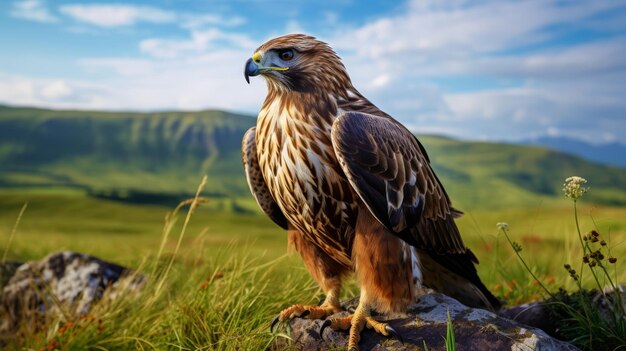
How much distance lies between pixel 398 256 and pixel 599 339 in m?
1.90

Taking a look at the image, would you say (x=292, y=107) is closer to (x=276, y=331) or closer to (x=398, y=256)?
(x=398, y=256)

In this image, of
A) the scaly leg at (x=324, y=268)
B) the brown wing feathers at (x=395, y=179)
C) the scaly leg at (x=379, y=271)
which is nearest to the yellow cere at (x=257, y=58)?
the brown wing feathers at (x=395, y=179)

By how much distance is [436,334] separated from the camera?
460 cm

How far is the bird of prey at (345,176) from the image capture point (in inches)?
176

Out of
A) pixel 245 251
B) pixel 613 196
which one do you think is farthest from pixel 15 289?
pixel 613 196

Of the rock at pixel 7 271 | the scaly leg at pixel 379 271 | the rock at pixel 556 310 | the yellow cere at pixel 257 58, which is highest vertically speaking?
the yellow cere at pixel 257 58

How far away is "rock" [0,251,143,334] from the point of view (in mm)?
7637

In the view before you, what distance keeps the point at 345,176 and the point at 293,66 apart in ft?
3.18

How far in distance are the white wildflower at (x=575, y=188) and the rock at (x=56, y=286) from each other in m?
5.27

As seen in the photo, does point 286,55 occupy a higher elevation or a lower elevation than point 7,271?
higher

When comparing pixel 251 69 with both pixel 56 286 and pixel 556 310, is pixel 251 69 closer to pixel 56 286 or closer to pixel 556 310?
pixel 556 310

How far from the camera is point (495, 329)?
4531mm

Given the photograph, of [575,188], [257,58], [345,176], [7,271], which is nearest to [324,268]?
[345,176]

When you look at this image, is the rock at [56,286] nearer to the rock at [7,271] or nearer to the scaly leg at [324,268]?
the rock at [7,271]
